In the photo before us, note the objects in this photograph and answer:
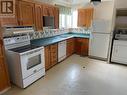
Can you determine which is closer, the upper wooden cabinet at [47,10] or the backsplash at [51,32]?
the upper wooden cabinet at [47,10]

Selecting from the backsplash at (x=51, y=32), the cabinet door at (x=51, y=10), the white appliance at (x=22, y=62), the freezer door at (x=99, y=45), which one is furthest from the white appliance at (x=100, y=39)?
→ the white appliance at (x=22, y=62)

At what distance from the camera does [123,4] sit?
3.42 metres

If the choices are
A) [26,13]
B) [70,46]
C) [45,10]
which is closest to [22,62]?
[26,13]

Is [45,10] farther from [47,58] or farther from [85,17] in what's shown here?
[85,17]

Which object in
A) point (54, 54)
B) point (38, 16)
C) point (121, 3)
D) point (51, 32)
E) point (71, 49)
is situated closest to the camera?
point (38, 16)

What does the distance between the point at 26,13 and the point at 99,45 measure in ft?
9.50

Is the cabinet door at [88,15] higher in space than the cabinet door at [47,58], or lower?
higher

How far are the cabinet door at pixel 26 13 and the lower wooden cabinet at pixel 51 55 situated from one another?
34.8 inches

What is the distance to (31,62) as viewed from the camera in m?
2.59

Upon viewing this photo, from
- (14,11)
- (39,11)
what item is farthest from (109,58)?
(14,11)

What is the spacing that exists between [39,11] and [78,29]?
2.78 m

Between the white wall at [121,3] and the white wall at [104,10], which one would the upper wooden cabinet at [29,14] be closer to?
the white wall at [104,10]

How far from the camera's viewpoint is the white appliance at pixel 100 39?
3912mm

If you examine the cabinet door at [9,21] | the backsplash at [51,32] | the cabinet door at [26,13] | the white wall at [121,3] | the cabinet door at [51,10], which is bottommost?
the backsplash at [51,32]
